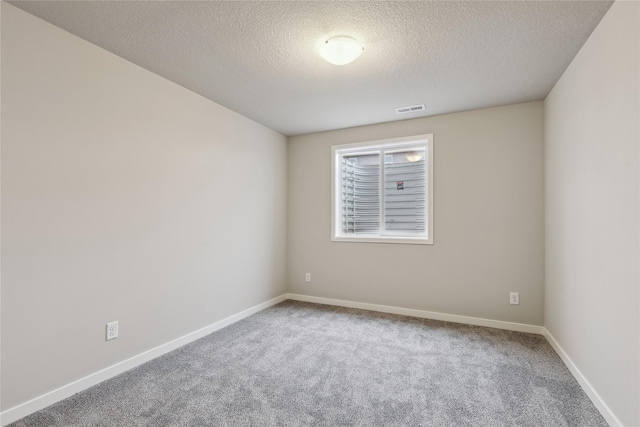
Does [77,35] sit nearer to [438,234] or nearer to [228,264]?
[228,264]

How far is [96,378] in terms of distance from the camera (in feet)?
7.02

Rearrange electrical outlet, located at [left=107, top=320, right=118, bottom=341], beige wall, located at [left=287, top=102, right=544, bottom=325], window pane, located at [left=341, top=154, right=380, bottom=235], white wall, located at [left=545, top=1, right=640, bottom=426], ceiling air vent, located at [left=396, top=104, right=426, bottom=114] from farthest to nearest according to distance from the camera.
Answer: window pane, located at [left=341, top=154, right=380, bottom=235] → ceiling air vent, located at [left=396, top=104, right=426, bottom=114] → beige wall, located at [left=287, top=102, right=544, bottom=325] → electrical outlet, located at [left=107, top=320, right=118, bottom=341] → white wall, located at [left=545, top=1, right=640, bottom=426]

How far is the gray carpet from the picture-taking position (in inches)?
69.9

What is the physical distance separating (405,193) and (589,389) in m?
2.49

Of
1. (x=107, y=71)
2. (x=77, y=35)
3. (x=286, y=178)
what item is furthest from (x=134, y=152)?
(x=286, y=178)

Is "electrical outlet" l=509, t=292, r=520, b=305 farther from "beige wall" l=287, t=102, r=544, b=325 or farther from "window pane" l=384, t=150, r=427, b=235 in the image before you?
"window pane" l=384, t=150, r=427, b=235

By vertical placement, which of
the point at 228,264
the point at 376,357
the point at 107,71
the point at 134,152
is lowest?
the point at 376,357

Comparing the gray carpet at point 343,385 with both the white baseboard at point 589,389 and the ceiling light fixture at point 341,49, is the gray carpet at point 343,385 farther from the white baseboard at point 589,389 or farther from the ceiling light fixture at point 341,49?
the ceiling light fixture at point 341,49

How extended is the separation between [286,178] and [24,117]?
117 inches

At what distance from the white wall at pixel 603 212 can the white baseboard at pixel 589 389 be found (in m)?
0.03

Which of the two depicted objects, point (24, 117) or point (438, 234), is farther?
point (438, 234)

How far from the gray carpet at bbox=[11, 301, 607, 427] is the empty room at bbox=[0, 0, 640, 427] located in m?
0.02

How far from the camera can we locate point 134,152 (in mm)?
2422

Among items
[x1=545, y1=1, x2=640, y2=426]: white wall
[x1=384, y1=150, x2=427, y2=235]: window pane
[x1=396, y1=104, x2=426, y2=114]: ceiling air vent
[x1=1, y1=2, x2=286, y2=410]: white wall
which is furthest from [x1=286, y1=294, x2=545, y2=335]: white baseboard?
[x1=396, y1=104, x2=426, y2=114]: ceiling air vent
